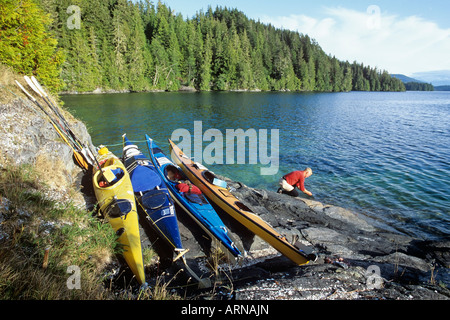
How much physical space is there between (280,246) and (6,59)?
514 inches

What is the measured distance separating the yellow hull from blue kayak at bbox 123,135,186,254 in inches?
61.4

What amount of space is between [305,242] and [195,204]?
363 cm

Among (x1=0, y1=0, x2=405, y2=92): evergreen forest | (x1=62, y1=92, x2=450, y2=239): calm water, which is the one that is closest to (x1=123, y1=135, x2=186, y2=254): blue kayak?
(x1=62, y1=92, x2=450, y2=239): calm water

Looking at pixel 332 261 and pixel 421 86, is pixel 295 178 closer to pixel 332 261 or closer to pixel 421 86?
pixel 332 261

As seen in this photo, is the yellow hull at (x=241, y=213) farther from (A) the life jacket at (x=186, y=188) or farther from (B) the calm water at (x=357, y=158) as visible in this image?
(B) the calm water at (x=357, y=158)

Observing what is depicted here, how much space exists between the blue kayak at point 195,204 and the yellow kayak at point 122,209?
5.13 feet

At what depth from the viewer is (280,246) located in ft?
18.9

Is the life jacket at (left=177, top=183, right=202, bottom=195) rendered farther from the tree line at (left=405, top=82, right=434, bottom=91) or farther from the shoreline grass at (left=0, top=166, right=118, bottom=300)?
the tree line at (left=405, top=82, right=434, bottom=91)

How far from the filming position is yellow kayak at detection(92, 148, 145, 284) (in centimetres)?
497

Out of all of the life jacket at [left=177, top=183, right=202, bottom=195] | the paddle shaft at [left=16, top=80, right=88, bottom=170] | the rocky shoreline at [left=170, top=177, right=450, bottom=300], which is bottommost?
the rocky shoreline at [left=170, top=177, right=450, bottom=300]

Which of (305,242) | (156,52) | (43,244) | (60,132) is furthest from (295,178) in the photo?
(156,52)
